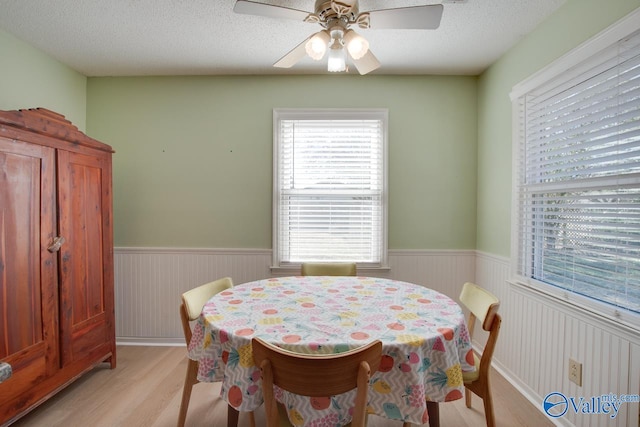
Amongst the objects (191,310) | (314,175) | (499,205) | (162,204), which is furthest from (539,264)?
(162,204)

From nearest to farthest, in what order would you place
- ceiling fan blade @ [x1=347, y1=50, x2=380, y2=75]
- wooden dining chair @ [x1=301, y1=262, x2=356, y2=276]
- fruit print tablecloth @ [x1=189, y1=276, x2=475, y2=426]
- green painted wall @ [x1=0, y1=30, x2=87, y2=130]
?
fruit print tablecloth @ [x1=189, y1=276, x2=475, y2=426] < ceiling fan blade @ [x1=347, y1=50, x2=380, y2=75] < green painted wall @ [x1=0, y1=30, x2=87, y2=130] < wooden dining chair @ [x1=301, y1=262, x2=356, y2=276]

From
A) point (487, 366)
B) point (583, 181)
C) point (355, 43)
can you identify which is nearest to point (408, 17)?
point (355, 43)

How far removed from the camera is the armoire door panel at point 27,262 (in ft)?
5.36

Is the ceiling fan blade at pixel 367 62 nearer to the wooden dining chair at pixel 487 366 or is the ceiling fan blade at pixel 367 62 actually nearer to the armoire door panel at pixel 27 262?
the wooden dining chair at pixel 487 366

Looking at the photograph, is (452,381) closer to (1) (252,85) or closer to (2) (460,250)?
(2) (460,250)

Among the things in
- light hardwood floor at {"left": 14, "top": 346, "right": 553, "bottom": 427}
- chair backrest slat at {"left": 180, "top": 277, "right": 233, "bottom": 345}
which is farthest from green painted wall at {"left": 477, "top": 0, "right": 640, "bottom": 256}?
chair backrest slat at {"left": 180, "top": 277, "right": 233, "bottom": 345}

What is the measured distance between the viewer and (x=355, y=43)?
5.20ft

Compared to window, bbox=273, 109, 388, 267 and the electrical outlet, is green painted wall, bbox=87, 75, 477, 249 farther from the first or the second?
the electrical outlet

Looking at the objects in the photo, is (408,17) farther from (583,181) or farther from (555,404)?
(555,404)

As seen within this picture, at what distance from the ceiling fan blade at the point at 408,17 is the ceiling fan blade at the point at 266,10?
367 mm

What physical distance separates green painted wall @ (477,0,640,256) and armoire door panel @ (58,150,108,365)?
10.3 ft

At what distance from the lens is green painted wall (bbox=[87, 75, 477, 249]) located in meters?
2.77

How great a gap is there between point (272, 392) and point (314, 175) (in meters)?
1.99

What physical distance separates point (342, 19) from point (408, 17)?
13.1 inches
